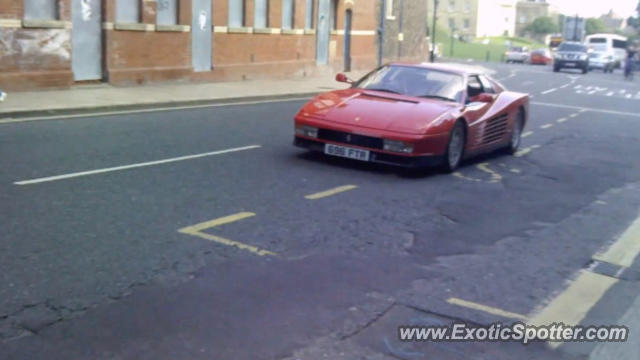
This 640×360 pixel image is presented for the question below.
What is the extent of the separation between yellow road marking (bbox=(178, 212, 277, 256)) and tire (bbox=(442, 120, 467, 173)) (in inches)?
150

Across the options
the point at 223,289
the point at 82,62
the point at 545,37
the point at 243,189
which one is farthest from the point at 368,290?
the point at 545,37

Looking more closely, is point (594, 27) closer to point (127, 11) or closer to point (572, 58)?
point (572, 58)

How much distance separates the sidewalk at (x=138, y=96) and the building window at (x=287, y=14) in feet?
12.5

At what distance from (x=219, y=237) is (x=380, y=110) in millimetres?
4304

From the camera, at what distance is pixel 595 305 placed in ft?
19.6

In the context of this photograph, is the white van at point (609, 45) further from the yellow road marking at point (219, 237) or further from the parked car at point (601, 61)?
the yellow road marking at point (219, 237)

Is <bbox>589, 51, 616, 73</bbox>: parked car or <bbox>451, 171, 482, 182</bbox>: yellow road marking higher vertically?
<bbox>451, 171, 482, 182</bbox>: yellow road marking

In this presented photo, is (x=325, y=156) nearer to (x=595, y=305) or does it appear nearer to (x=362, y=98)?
(x=362, y=98)

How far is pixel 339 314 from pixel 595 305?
6.37 ft

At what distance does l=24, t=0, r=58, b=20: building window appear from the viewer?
1836cm

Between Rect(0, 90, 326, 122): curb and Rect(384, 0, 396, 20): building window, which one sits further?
Rect(384, 0, 396, 20): building window

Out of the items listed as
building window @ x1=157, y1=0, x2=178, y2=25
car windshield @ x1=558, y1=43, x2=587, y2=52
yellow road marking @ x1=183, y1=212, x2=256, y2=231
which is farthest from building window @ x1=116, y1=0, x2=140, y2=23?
car windshield @ x1=558, y1=43, x2=587, y2=52

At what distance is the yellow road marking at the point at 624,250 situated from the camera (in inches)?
287

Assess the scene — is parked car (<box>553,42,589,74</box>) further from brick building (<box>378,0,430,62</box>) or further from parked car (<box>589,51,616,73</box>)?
brick building (<box>378,0,430,62</box>)
